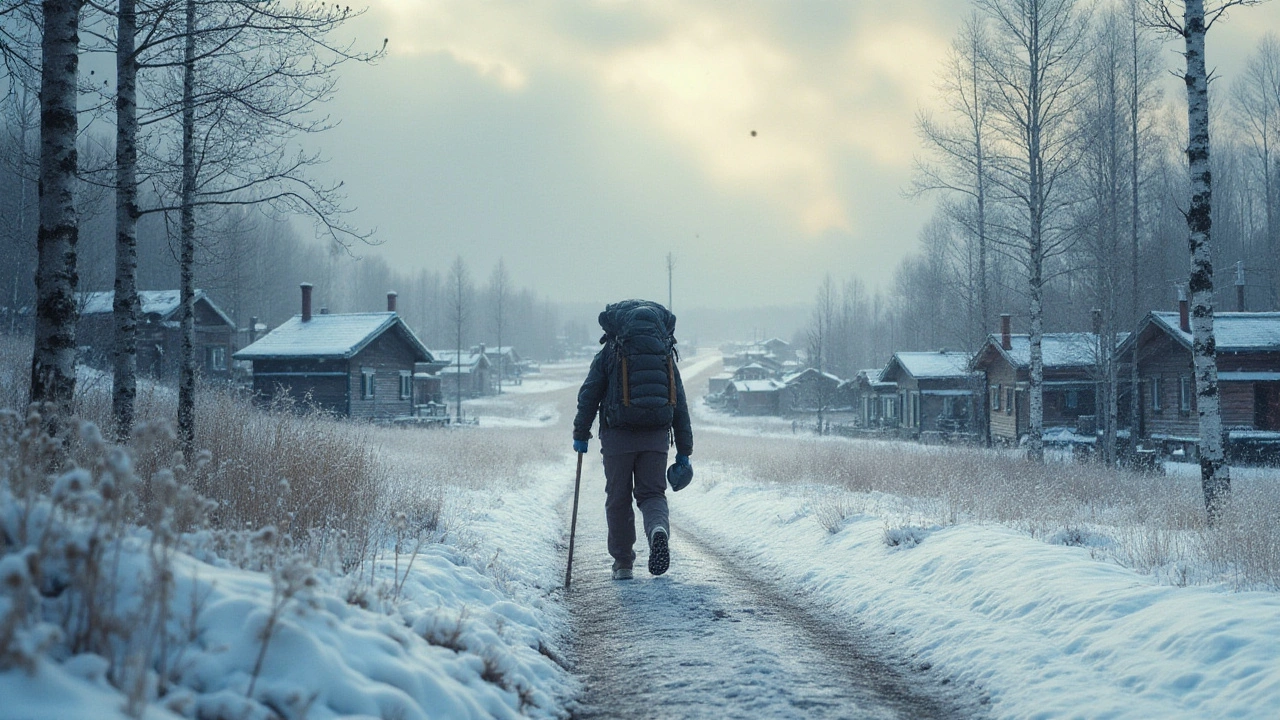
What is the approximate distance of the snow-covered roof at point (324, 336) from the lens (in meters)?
32.1

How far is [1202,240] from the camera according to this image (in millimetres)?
9562

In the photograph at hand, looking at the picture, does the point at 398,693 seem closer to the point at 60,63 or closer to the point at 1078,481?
the point at 60,63

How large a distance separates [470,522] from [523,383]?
9015 cm

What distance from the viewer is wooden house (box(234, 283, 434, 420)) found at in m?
32.3

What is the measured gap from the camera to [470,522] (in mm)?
8797

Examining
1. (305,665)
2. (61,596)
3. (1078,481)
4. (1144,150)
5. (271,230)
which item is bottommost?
(1078,481)

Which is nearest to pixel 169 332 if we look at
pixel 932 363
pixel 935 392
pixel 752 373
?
pixel 935 392

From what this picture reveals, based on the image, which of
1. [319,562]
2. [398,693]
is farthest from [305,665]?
[319,562]

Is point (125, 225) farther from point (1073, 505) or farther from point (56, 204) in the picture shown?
point (1073, 505)

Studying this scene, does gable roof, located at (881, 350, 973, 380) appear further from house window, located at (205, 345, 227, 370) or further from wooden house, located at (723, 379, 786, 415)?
house window, located at (205, 345, 227, 370)

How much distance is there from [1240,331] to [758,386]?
44.1 m

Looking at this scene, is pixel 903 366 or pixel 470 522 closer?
pixel 470 522

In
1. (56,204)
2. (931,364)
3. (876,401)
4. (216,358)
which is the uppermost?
(56,204)

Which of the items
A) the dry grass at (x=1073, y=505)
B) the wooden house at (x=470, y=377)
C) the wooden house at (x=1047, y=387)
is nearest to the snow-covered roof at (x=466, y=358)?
the wooden house at (x=470, y=377)
